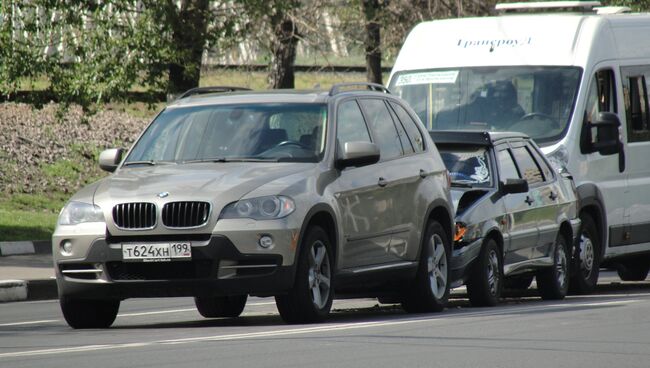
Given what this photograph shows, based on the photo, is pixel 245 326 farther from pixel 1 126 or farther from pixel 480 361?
pixel 1 126

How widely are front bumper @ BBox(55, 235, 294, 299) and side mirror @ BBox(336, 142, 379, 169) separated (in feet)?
3.98

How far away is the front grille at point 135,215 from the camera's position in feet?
35.2

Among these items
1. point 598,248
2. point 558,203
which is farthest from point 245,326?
point 598,248

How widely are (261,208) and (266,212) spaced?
0.15 ft

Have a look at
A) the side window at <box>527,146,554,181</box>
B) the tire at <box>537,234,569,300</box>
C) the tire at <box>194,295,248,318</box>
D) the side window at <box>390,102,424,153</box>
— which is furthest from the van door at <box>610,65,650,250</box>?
A: the tire at <box>194,295,248,318</box>

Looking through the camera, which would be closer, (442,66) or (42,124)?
(442,66)

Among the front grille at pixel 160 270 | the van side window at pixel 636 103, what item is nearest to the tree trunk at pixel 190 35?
the van side window at pixel 636 103

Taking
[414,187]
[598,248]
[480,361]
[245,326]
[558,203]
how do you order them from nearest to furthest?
[480,361] < [245,326] < [414,187] < [558,203] < [598,248]

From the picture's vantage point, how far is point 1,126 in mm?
31266

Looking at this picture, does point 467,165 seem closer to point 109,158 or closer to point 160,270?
point 109,158

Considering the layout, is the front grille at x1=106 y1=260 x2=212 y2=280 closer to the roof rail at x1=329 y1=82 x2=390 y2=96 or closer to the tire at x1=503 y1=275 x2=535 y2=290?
the roof rail at x1=329 y1=82 x2=390 y2=96

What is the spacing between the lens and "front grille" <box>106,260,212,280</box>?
35.1 feet

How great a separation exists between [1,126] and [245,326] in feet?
68.3

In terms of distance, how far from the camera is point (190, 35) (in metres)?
25.9
